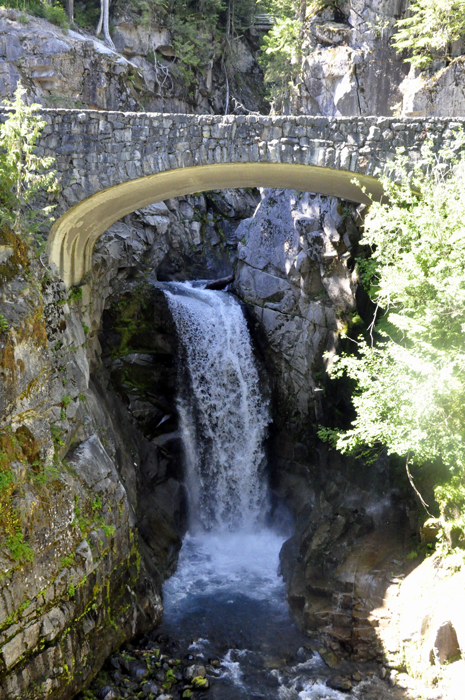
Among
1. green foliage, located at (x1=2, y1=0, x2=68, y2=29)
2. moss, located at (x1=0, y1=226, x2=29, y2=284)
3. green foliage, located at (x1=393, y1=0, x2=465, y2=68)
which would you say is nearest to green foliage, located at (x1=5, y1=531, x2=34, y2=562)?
moss, located at (x1=0, y1=226, x2=29, y2=284)

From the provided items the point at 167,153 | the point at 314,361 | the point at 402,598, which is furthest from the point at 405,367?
the point at 314,361

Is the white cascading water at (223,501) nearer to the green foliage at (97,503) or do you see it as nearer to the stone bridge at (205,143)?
the green foliage at (97,503)

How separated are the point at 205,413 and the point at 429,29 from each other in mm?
13728

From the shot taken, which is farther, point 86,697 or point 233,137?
point 233,137

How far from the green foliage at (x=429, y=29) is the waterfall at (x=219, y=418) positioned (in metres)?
10.4

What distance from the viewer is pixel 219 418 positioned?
18.2 metres

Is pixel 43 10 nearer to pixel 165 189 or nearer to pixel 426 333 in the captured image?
pixel 165 189

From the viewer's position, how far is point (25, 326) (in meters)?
9.14

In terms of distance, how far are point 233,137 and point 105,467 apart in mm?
7647

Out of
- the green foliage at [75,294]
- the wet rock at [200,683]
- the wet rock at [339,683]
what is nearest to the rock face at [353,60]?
the green foliage at [75,294]

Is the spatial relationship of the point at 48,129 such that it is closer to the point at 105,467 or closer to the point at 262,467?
the point at 105,467

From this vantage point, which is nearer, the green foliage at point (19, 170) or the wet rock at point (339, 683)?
the green foliage at point (19, 170)

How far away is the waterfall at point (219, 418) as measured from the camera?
17.8 m

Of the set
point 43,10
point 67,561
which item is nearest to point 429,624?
point 67,561
